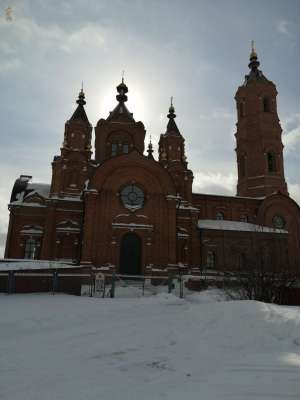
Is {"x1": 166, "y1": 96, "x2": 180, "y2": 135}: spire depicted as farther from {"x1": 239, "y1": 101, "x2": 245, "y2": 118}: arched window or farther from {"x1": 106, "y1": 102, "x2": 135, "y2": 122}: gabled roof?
{"x1": 239, "y1": 101, "x2": 245, "y2": 118}: arched window

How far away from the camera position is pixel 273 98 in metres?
44.9

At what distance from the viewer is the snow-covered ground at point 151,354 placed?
4.69m

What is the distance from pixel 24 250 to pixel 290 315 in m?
27.2

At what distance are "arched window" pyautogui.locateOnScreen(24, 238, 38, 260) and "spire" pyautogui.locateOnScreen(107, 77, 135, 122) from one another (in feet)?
56.2

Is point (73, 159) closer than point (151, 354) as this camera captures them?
No

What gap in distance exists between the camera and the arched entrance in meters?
29.5

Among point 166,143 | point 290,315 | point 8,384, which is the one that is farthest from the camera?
point 166,143

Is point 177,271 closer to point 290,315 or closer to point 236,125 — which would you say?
point 290,315

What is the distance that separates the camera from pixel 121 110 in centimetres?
4138

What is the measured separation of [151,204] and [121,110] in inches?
616

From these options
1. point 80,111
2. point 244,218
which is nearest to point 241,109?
point 244,218

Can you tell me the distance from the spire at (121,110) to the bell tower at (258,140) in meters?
15.5

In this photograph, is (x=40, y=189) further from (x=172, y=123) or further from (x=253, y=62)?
(x=253, y=62)

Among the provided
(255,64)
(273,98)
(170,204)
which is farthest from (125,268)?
(255,64)
